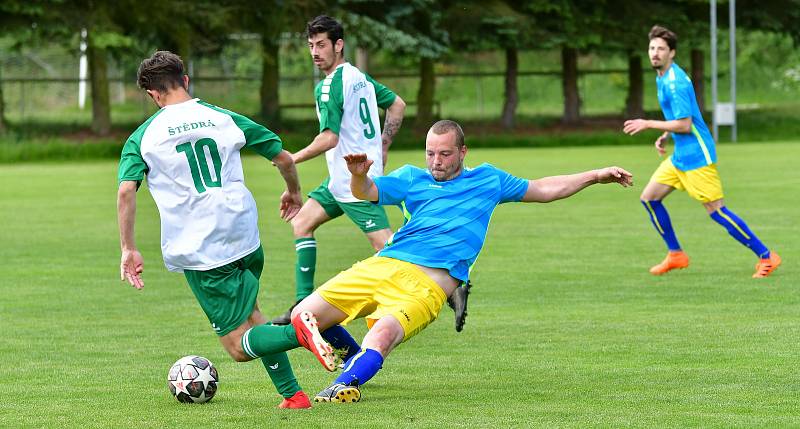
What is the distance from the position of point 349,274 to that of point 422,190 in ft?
1.96

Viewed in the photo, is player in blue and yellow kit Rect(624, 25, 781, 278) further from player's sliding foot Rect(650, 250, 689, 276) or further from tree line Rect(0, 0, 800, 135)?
tree line Rect(0, 0, 800, 135)

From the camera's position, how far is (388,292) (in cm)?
702

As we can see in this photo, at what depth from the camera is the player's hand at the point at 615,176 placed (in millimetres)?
7207

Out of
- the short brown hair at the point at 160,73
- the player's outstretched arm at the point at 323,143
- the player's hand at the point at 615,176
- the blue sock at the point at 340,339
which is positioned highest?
the short brown hair at the point at 160,73

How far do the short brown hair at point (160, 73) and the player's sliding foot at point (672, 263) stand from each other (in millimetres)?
7065

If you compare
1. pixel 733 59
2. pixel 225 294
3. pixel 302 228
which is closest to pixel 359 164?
pixel 225 294

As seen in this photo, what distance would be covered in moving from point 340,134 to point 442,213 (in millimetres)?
3489

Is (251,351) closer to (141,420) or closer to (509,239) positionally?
(141,420)

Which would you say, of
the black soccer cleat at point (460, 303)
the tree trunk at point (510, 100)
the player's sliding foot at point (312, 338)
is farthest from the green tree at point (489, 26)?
the player's sliding foot at point (312, 338)

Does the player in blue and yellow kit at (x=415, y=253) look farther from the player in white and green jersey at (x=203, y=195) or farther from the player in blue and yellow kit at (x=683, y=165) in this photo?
the player in blue and yellow kit at (x=683, y=165)

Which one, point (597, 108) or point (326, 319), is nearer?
point (326, 319)

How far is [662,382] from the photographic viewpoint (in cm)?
754

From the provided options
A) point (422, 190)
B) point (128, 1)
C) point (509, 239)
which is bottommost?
point (509, 239)

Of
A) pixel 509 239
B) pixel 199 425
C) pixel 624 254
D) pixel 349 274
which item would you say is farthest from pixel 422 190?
pixel 509 239
